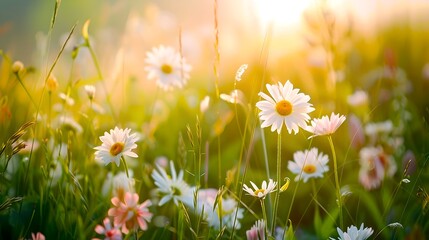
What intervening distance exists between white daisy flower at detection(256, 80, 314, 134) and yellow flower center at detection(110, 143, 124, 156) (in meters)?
0.23

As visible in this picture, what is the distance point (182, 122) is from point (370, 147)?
0.69 meters

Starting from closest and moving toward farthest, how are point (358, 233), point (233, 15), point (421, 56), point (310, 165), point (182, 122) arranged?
point (358, 233)
point (310, 165)
point (182, 122)
point (233, 15)
point (421, 56)

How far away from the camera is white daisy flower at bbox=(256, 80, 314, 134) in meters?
0.98

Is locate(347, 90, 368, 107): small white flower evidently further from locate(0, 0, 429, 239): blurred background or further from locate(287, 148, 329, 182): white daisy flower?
locate(287, 148, 329, 182): white daisy flower

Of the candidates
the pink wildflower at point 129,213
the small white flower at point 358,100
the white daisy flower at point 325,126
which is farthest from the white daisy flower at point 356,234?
the small white flower at point 358,100

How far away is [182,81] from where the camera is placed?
1.43 meters

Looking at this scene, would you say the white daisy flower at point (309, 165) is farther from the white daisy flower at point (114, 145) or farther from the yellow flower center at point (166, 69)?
the yellow flower center at point (166, 69)

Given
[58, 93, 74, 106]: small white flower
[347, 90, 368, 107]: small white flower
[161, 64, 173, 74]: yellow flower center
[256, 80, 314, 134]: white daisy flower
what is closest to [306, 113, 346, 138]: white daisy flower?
[256, 80, 314, 134]: white daisy flower

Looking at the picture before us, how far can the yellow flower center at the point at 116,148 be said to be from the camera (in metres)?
1.00

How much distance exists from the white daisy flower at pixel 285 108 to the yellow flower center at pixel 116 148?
23 centimetres

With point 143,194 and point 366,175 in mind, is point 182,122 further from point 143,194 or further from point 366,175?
point 366,175

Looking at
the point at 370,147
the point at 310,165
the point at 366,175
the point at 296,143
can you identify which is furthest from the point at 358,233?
the point at 296,143

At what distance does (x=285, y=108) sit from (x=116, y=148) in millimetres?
278

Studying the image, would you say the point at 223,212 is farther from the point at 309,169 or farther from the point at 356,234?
the point at 356,234
